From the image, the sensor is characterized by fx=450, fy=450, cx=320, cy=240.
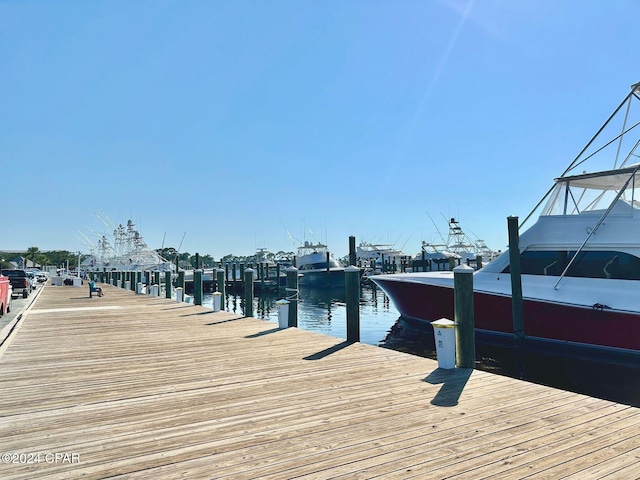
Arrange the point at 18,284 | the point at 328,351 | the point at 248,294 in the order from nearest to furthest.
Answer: the point at 328,351 → the point at 248,294 → the point at 18,284

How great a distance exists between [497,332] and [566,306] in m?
2.38

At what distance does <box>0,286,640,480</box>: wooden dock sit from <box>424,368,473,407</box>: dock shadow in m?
0.02

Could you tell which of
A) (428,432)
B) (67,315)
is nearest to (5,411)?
(428,432)

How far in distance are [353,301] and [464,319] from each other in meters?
2.77

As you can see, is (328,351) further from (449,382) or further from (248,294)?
(248,294)

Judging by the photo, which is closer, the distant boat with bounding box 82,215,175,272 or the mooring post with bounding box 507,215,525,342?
the mooring post with bounding box 507,215,525,342

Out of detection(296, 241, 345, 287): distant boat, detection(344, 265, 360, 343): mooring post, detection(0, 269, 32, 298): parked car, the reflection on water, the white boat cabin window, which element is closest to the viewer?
detection(344, 265, 360, 343): mooring post

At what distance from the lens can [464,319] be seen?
642 cm

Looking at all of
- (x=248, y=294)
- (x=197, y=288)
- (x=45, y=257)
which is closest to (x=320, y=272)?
(x=197, y=288)

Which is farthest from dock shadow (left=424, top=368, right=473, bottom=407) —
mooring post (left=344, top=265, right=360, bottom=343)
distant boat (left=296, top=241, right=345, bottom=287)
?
distant boat (left=296, top=241, right=345, bottom=287)

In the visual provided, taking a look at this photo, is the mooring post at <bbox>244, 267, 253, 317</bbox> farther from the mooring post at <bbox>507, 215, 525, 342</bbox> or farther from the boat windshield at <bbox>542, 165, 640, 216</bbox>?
the boat windshield at <bbox>542, 165, 640, 216</bbox>

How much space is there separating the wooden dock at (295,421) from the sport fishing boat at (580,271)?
7.26 m

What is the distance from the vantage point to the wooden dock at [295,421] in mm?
3186

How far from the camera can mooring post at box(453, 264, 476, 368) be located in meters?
6.30
